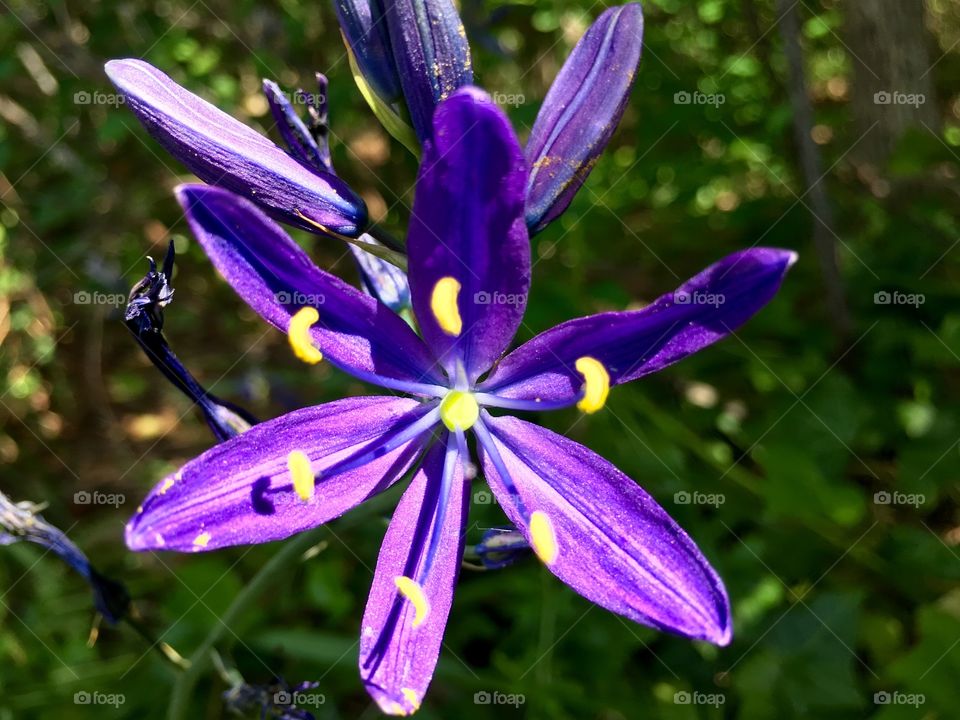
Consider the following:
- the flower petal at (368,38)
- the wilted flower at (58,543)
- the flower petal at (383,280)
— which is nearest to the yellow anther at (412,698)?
the flower petal at (383,280)

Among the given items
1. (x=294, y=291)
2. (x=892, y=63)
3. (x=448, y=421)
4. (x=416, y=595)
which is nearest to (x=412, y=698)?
(x=416, y=595)

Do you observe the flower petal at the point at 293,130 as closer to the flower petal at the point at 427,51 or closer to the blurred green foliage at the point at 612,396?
the flower petal at the point at 427,51

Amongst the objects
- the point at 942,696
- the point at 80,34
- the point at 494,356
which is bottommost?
the point at 942,696

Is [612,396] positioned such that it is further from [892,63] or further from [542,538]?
[892,63]

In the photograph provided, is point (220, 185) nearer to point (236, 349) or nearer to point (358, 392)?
point (358, 392)

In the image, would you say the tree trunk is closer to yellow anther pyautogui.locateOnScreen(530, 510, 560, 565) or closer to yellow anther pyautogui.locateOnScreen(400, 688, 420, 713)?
yellow anther pyautogui.locateOnScreen(530, 510, 560, 565)

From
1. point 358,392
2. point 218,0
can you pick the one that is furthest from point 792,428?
point 218,0
